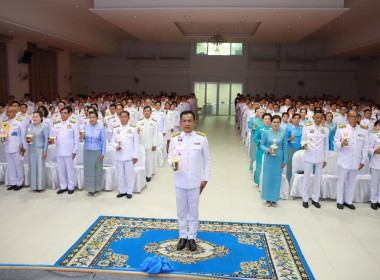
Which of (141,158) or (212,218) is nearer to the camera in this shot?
(212,218)

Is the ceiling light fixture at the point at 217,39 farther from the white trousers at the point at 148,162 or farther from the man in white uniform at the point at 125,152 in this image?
the man in white uniform at the point at 125,152

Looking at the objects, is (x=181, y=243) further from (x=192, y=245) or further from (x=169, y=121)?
(x=169, y=121)

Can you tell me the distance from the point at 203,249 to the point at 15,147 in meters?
4.51

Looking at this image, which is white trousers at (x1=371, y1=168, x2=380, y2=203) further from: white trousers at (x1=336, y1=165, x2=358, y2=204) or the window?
the window

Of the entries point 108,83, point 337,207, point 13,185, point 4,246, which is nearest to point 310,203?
point 337,207

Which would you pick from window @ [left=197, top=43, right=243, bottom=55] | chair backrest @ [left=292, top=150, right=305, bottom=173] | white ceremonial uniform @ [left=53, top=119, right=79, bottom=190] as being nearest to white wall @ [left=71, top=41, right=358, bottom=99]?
window @ [left=197, top=43, right=243, bottom=55]

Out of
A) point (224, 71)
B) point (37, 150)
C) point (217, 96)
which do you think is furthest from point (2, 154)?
point (217, 96)

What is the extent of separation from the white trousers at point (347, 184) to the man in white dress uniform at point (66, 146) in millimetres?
4814

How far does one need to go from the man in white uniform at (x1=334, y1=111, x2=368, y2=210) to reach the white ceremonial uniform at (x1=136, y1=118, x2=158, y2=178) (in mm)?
3881

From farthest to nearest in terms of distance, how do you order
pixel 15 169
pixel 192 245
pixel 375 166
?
pixel 15 169, pixel 375 166, pixel 192 245

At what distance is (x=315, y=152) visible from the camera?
648cm

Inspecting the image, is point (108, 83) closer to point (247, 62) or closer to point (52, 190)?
point (247, 62)

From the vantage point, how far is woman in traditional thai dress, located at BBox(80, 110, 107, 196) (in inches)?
269

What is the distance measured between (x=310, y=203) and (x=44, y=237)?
4551mm
